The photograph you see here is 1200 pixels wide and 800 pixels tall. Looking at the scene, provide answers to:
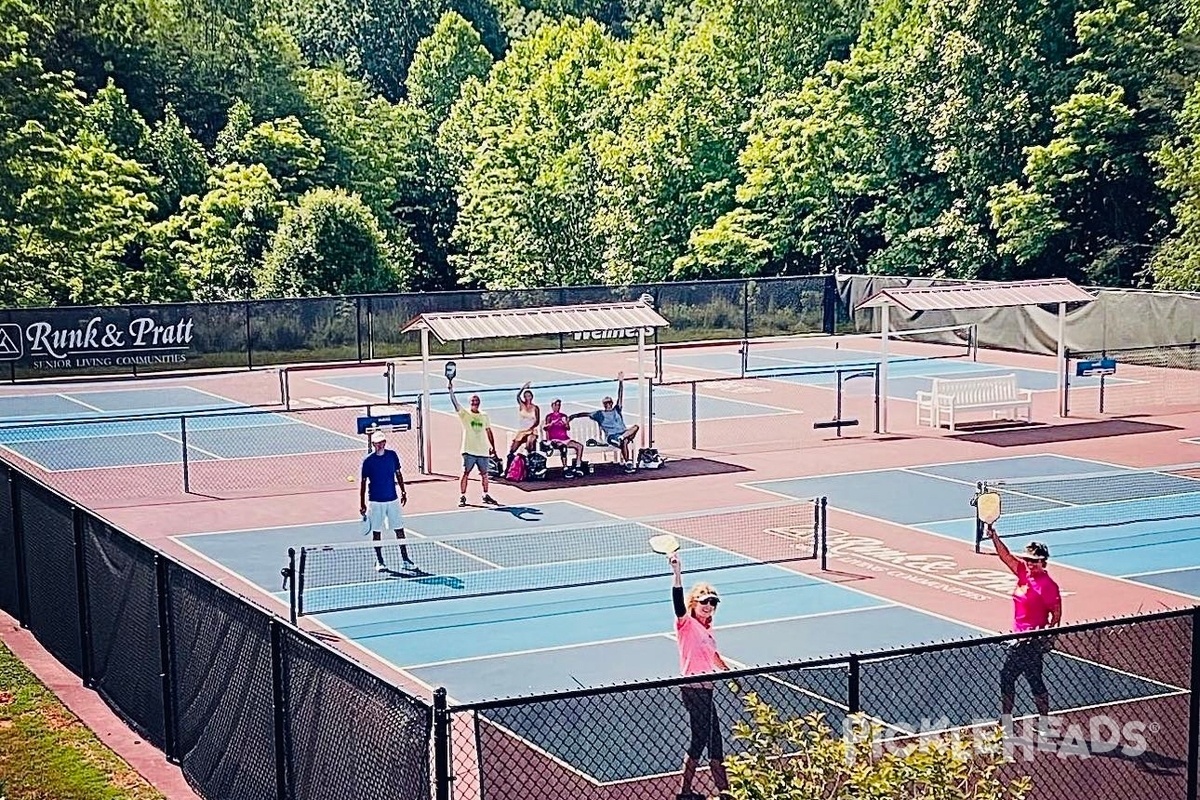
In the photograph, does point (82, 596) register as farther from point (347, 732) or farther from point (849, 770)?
point (849, 770)

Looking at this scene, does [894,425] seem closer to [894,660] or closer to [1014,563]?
[1014,563]

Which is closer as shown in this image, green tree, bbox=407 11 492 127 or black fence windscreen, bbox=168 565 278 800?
black fence windscreen, bbox=168 565 278 800

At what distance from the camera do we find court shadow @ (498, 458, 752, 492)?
2609 centimetres

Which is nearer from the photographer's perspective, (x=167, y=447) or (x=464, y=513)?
(x=464, y=513)

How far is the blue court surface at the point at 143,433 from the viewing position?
2944 centimetres

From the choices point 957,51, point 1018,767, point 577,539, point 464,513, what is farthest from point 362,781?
point 957,51

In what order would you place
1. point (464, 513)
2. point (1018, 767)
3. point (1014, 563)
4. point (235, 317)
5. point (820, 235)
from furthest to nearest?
point (820, 235) < point (235, 317) < point (464, 513) < point (1014, 563) < point (1018, 767)

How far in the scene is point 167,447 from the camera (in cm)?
3088

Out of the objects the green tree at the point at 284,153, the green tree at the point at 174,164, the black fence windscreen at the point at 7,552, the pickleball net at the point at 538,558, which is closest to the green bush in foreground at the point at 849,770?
the pickleball net at the point at 538,558

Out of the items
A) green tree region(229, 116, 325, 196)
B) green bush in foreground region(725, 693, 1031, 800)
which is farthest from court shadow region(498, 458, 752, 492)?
green tree region(229, 116, 325, 196)

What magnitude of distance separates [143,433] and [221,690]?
73.1 feet

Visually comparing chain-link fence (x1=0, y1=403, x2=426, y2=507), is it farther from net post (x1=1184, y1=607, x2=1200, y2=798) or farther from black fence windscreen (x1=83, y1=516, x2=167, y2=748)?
net post (x1=1184, y1=607, x2=1200, y2=798)

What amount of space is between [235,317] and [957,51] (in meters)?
24.2

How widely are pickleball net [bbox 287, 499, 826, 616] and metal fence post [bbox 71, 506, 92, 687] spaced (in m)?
2.77
